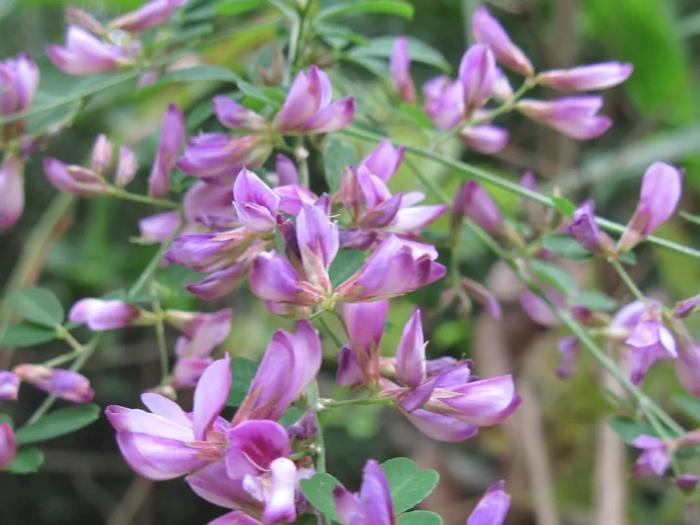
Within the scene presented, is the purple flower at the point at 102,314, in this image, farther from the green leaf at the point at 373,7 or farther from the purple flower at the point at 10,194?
the green leaf at the point at 373,7

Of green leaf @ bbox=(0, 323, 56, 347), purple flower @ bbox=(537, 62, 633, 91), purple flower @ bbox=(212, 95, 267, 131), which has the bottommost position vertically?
green leaf @ bbox=(0, 323, 56, 347)

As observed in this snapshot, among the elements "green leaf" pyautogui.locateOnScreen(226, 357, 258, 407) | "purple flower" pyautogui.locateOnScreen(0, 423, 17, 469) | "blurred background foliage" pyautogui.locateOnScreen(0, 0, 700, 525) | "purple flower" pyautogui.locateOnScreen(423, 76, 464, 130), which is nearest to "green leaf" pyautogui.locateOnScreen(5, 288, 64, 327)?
"purple flower" pyautogui.locateOnScreen(0, 423, 17, 469)

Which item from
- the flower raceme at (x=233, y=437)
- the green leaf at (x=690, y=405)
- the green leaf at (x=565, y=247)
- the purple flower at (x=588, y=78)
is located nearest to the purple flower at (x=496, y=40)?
the purple flower at (x=588, y=78)

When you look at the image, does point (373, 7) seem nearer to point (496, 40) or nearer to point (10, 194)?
point (496, 40)

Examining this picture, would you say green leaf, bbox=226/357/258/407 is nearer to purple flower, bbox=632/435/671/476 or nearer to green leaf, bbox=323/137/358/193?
green leaf, bbox=323/137/358/193

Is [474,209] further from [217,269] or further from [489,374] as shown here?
[489,374]

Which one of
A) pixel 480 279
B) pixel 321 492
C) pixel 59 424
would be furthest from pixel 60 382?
pixel 480 279
